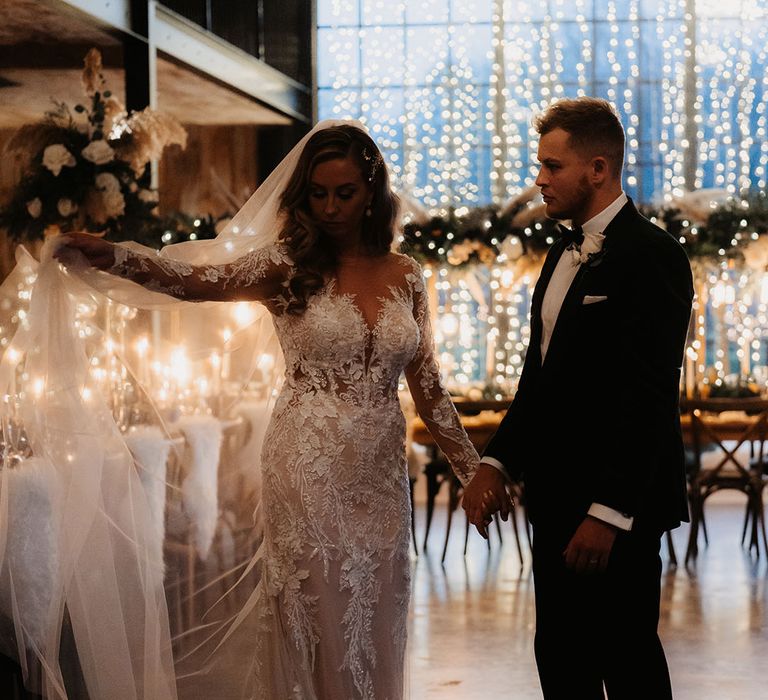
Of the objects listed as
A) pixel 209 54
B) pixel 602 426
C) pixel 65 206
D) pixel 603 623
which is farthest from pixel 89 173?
pixel 209 54

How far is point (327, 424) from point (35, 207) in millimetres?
3480

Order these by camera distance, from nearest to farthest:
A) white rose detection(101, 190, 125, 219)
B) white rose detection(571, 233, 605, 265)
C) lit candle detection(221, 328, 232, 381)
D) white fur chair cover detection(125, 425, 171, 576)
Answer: white rose detection(571, 233, 605, 265) → white fur chair cover detection(125, 425, 171, 576) → lit candle detection(221, 328, 232, 381) → white rose detection(101, 190, 125, 219)

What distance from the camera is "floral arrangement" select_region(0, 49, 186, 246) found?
6.36m

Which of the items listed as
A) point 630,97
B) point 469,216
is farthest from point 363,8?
point 469,216

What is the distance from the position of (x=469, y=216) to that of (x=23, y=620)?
5.94m

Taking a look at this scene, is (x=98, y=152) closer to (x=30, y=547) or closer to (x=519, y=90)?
(x=30, y=547)

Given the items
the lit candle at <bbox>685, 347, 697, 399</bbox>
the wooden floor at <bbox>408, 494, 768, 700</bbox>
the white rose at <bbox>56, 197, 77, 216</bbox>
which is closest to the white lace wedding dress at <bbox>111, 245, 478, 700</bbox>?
the wooden floor at <bbox>408, 494, 768, 700</bbox>

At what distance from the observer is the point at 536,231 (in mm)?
9078

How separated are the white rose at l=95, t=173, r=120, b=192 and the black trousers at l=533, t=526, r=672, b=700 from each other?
396cm

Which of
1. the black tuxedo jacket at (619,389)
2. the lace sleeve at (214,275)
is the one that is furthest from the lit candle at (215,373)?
the black tuxedo jacket at (619,389)

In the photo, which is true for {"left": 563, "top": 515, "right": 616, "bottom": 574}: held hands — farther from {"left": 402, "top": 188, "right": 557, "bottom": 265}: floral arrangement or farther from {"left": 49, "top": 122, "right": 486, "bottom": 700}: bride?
{"left": 402, "top": 188, "right": 557, "bottom": 265}: floral arrangement

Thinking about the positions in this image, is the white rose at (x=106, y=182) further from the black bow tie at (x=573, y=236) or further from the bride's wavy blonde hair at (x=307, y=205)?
the black bow tie at (x=573, y=236)

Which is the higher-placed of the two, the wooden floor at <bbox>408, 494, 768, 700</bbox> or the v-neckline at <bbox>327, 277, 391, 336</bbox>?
the v-neckline at <bbox>327, 277, 391, 336</bbox>

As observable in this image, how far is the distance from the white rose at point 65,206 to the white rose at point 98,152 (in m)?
0.24
